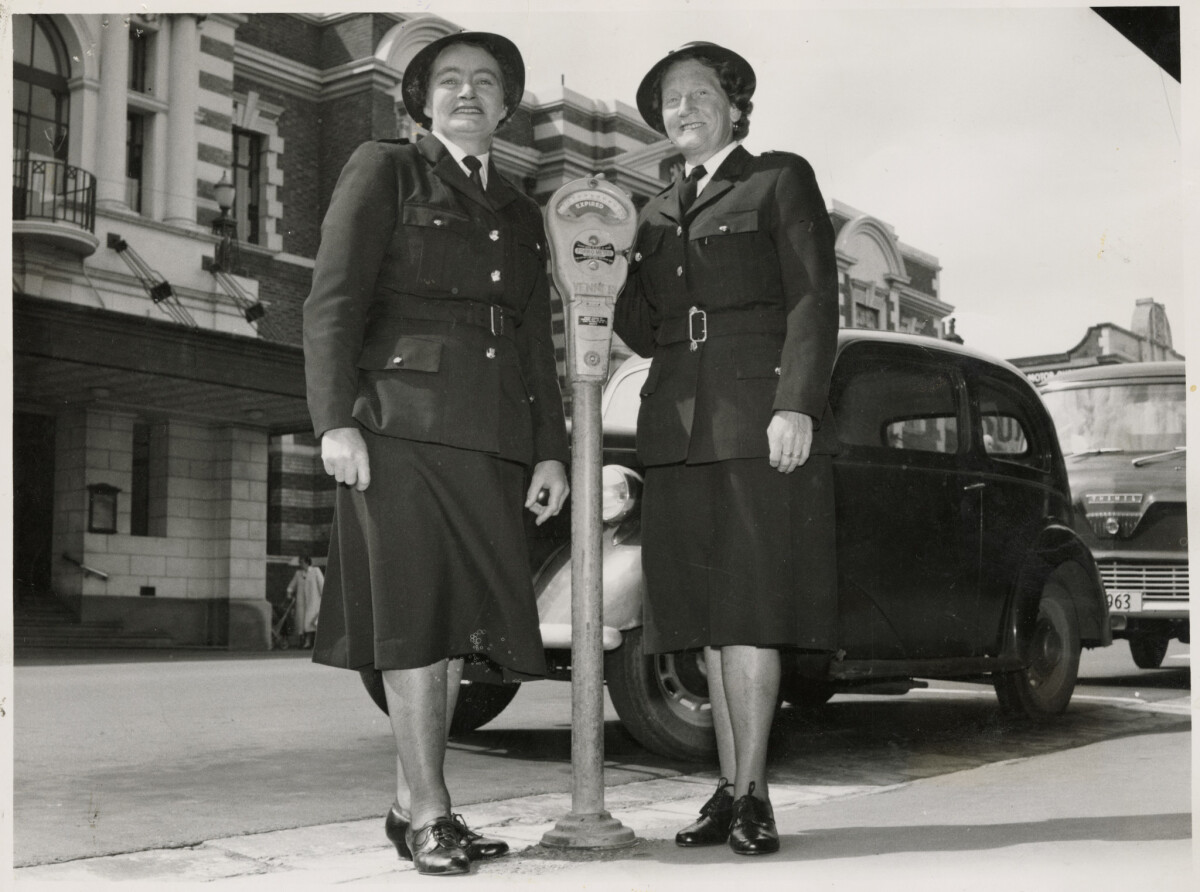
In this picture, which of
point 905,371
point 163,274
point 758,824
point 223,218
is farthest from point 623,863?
point 223,218

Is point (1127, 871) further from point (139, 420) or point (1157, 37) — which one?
point (139, 420)

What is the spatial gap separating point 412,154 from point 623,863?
76.0 inches

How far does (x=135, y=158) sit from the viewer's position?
16344 mm

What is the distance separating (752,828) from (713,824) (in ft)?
0.54

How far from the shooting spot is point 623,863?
10.3ft

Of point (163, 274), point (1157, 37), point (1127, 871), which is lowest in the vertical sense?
point (1127, 871)

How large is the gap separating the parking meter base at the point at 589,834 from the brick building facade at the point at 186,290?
792 cm

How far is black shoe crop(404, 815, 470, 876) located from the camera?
118 inches

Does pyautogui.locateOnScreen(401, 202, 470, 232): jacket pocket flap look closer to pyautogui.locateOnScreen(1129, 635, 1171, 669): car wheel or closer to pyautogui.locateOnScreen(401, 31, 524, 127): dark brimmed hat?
pyautogui.locateOnScreen(401, 31, 524, 127): dark brimmed hat

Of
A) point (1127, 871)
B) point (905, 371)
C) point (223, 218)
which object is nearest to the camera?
point (1127, 871)

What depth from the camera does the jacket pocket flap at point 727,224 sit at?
11.4ft

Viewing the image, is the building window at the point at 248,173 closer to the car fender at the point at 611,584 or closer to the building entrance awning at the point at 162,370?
the building entrance awning at the point at 162,370

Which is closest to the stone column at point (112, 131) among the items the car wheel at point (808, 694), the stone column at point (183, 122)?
the stone column at point (183, 122)

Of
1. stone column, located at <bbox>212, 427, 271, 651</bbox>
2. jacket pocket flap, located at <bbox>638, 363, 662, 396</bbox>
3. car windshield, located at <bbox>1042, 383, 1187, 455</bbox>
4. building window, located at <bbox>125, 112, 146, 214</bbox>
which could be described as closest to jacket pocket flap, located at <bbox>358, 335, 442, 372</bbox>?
jacket pocket flap, located at <bbox>638, 363, 662, 396</bbox>
